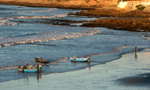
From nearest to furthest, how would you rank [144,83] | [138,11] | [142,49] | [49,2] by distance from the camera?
1. [144,83]
2. [142,49]
3. [138,11]
4. [49,2]

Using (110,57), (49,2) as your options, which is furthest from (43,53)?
(49,2)

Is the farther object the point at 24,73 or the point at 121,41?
the point at 121,41

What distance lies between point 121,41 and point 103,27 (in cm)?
1898

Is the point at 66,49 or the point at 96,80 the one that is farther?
the point at 66,49

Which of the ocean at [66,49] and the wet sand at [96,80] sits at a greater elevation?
the ocean at [66,49]

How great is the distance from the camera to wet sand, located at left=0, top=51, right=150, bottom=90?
24484 millimetres

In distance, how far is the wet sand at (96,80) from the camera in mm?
24484

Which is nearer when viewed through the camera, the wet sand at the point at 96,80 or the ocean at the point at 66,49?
the wet sand at the point at 96,80

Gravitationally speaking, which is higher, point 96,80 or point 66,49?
point 66,49

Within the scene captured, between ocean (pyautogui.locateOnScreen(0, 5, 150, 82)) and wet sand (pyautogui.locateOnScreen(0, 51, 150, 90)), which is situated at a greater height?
ocean (pyautogui.locateOnScreen(0, 5, 150, 82))

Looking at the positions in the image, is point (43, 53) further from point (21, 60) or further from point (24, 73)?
point (24, 73)

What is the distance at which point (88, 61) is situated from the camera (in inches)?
1340

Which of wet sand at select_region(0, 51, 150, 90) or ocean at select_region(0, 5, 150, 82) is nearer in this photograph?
wet sand at select_region(0, 51, 150, 90)

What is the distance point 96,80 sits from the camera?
26.3 m
